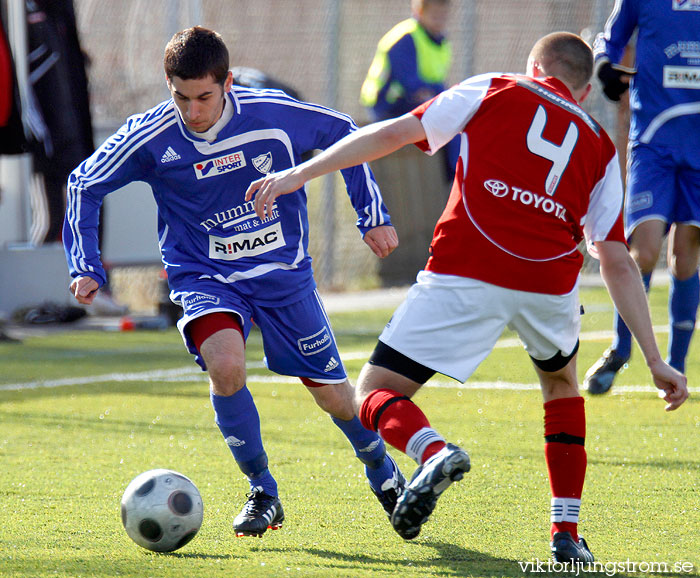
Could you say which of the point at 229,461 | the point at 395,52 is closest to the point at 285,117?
the point at 229,461

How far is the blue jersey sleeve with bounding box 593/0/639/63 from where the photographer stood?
603cm

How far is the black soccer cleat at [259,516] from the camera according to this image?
12.4 ft

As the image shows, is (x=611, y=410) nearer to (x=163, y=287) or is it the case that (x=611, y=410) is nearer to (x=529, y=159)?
(x=529, y=159)

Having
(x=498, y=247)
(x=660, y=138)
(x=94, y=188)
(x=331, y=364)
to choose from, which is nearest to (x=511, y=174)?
(x=498, y=247)

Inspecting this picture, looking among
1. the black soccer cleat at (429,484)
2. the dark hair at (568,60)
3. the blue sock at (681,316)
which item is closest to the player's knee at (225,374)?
the black soccer cleat at (429,484)

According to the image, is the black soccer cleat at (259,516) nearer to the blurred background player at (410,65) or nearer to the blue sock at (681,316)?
the blue sock at (681,316)

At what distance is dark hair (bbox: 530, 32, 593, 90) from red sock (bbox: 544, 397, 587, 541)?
3.21 feet

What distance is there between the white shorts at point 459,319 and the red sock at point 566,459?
277mm

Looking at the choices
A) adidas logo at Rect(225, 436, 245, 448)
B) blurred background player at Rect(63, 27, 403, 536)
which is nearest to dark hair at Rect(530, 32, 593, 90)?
blurred background player at Rect(63, 27, 403, 536)

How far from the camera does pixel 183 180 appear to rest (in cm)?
405

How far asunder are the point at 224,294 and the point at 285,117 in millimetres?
689

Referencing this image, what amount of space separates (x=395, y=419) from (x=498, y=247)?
0.57m

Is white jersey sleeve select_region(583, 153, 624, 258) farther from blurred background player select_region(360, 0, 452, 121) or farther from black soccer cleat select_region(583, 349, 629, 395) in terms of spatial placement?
blurred background player select_region(360, 0, 452, 121)

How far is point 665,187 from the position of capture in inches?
233
